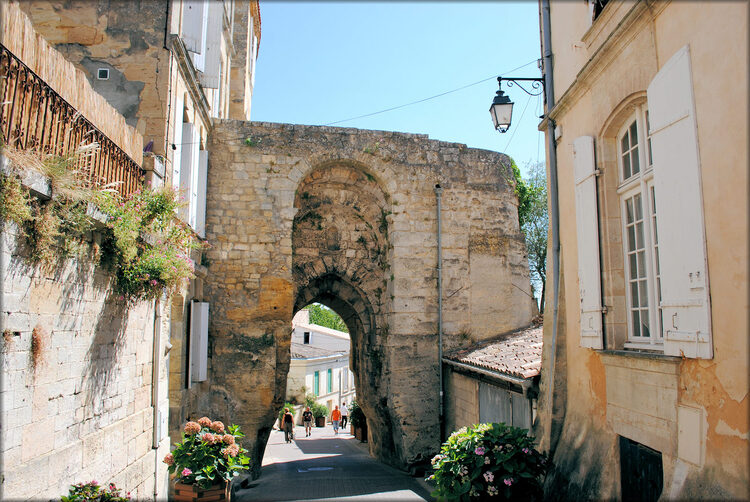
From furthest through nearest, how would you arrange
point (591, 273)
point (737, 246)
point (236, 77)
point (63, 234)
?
point (236, 77) → point (591, 273) → point (63, 234) → point (737, 246)

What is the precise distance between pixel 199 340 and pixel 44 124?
5675mm

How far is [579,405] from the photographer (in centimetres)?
589

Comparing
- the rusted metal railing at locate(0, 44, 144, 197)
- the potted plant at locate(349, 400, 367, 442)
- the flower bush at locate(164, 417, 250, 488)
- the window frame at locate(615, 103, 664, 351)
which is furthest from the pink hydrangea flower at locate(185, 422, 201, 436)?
the potted plant at locate(349, 400, 367, 442)

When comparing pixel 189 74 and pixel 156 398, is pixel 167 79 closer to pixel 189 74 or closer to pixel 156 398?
pixel 189 74

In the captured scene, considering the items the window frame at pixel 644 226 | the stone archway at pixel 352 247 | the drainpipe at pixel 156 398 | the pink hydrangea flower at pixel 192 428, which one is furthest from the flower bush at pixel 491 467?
the stone archway at pixel 352 247

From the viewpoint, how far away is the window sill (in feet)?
13.7

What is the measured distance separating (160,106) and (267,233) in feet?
12.2

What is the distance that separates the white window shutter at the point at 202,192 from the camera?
10.3m

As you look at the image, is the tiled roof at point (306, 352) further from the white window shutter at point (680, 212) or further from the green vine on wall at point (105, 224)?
the white window shutter at point (680, 212)

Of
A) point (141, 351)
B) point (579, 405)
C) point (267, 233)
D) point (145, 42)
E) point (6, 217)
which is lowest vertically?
point (579, 405)

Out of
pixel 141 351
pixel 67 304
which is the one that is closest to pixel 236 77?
pixel 141 351

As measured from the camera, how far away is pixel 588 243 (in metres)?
5.53

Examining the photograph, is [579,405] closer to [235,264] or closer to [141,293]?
[141,293]

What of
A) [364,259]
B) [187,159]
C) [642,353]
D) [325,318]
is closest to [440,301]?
[364,259]
